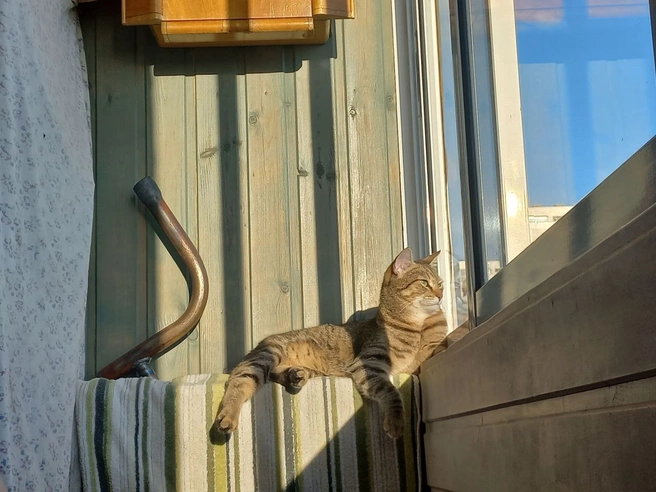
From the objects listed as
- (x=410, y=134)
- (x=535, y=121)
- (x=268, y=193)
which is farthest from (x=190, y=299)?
(x=535, y=121)

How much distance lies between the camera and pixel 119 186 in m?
2.66

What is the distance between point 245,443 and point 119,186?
1.02 m

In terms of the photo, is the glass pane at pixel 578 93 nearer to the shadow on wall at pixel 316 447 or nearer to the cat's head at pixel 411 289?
the shadow on wall at pixel 316 447

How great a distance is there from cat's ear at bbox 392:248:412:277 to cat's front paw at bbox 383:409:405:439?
21.2 inches

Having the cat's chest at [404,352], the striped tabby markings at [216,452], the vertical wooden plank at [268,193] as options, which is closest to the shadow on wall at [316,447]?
the striped tabby markings at [216,452]

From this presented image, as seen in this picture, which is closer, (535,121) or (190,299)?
(535,121)

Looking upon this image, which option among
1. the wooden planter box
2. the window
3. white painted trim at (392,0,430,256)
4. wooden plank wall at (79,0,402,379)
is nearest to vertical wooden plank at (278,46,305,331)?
wooden plank wall at (79,0,402,379)

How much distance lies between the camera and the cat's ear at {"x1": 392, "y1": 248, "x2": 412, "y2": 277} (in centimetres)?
246

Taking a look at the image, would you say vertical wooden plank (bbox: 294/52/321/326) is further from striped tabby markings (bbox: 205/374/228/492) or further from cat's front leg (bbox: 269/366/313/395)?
striped tabby markings (bbox: 205/374/228/492)

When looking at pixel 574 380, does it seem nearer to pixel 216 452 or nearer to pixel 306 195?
pixel 216 452

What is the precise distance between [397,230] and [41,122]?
3.93 feet

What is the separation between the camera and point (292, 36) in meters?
2.64

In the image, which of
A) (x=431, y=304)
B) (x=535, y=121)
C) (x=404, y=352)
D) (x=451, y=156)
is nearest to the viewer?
(x=535, y=121)

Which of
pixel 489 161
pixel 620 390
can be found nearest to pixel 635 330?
pixel 620 390
